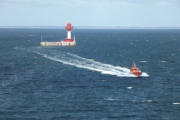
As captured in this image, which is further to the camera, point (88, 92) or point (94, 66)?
point (94, 66)

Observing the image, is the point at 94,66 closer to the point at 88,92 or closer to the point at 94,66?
the point at 94,66

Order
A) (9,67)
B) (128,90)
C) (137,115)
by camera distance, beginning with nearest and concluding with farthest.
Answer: (137,115) < (128,90) < (9,67)

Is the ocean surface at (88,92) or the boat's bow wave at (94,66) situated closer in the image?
the ocean surface at (88,92)

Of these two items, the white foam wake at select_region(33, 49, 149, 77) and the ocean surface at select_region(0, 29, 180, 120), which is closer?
the ocean surface at select_region(0, 29, 180, 120)

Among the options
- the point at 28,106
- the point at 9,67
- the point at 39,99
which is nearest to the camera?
the point at 28,106

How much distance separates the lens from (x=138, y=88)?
8894 cm

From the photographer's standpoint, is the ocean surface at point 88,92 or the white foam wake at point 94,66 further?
the white foam wake at point 94,66

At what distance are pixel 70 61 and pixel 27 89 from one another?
54.2m

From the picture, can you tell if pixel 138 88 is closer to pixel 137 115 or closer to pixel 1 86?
pixel 137 115

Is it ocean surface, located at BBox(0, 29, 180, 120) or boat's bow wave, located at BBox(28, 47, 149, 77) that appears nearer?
ocean surface, located at BBox(0, 29, 180, 120)

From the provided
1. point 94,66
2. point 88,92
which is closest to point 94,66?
point 94,66

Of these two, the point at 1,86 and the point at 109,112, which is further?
the point at 1,86

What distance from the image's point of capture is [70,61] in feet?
465

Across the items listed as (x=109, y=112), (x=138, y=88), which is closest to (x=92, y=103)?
(x=109, y=112)
